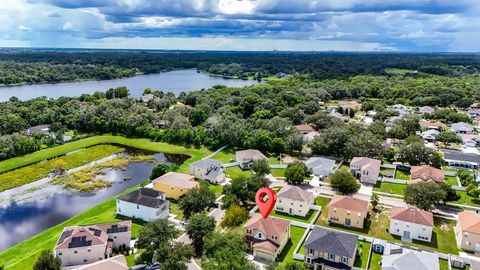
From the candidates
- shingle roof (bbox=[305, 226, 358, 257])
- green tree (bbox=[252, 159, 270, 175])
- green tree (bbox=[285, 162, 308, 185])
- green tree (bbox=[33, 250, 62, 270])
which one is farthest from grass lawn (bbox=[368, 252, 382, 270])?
green tree (bbox=[33, 250, 62, 270])

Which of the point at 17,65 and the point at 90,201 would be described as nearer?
the point at 90,201

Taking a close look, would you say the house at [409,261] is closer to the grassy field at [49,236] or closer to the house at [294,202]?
the house at [294,202]

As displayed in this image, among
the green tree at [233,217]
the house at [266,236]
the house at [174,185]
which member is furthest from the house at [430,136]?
the green tree at [233,217]

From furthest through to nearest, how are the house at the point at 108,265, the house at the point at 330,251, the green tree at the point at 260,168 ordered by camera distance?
1. the green tree at the point at 260,168
2. the house at the point at 330,251
3. the house at the point at 108,265

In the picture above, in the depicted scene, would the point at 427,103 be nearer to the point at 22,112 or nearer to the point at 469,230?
the point at 469,230

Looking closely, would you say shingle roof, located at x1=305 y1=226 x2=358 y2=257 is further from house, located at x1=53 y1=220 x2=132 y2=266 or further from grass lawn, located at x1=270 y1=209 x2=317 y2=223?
house, located at x1=53 y1=220 x2=132 y2=266

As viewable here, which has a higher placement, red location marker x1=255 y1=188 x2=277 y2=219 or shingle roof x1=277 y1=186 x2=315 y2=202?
red location marker x1=255 y1=188 x2=277 y2=219

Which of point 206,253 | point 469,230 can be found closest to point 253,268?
point 206,253
